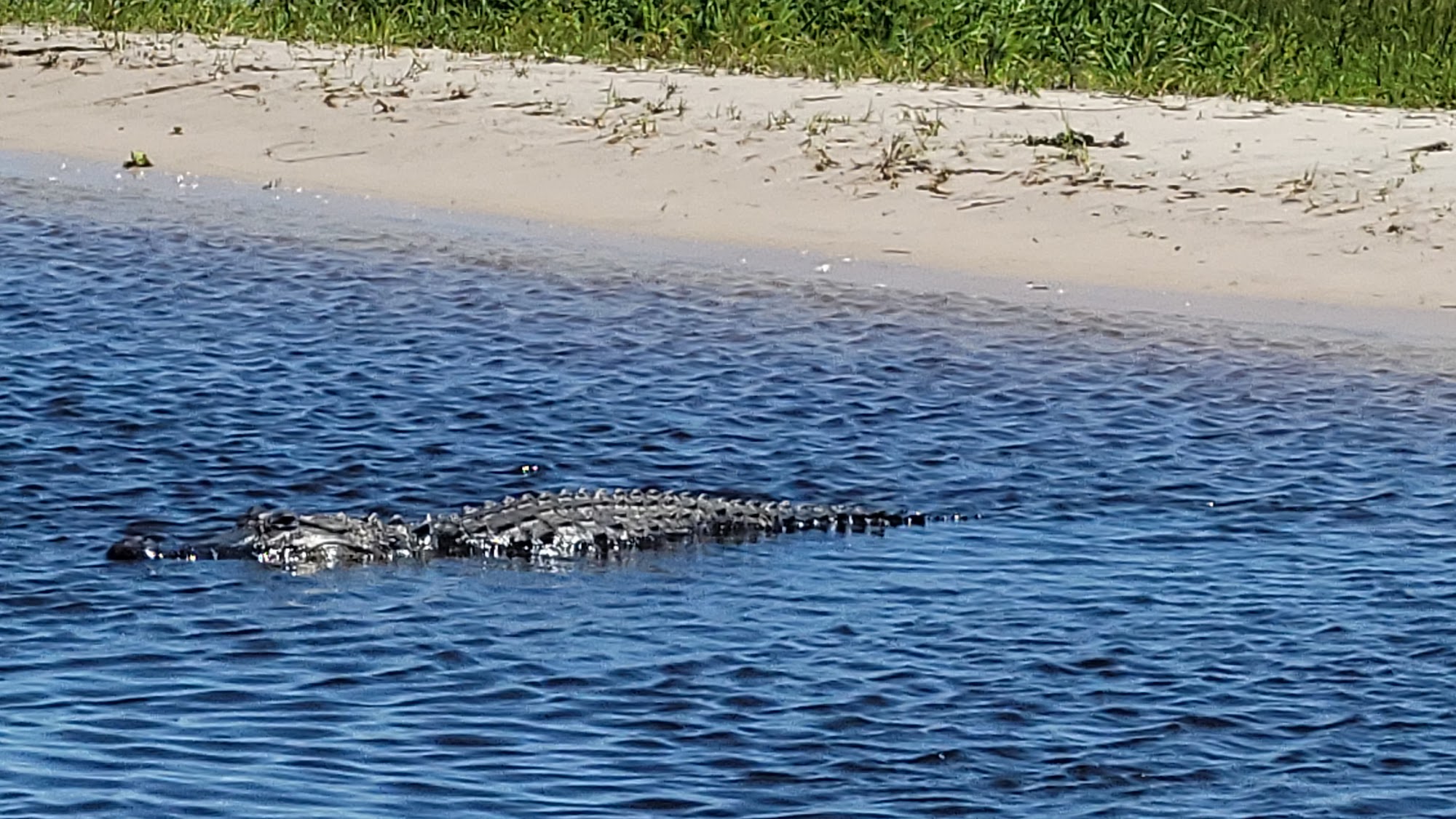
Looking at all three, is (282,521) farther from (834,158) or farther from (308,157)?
(308,157)

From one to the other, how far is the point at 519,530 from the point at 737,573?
658 millimetres

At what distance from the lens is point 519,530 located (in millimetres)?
7578

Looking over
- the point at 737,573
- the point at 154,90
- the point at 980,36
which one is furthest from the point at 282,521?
the point at 980,36

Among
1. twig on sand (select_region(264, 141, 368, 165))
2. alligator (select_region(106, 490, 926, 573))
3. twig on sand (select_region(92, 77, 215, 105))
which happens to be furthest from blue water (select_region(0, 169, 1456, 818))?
twig on sand (select_region(92, 77, 215, 105))

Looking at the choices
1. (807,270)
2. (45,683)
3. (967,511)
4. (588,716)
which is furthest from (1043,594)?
(807,270)

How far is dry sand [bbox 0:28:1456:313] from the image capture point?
1248cm

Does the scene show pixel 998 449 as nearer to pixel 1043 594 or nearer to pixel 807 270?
pixel 1043 594

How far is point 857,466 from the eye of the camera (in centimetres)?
885

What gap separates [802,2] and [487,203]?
405cm

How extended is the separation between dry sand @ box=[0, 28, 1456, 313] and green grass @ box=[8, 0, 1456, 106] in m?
0.43

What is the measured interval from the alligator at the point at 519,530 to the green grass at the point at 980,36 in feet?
25.7

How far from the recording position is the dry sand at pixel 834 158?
12.5 meters

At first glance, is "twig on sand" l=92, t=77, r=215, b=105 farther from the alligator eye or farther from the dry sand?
the alligator eye

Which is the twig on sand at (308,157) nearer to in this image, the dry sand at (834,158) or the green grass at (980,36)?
the dry sand at (834,158)
